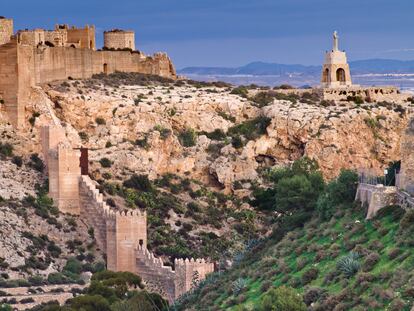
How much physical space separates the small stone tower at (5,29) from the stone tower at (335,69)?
15.0 metres

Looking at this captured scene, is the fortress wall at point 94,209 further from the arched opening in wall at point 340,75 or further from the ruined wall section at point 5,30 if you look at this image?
the arched opening in wall at point 340,75

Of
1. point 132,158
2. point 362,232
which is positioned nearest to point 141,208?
point 132,158

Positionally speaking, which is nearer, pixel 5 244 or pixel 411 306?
pixel 411 306

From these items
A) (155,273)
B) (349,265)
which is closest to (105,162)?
(155,273)

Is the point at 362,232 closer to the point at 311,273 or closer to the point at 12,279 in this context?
the point at 311,273

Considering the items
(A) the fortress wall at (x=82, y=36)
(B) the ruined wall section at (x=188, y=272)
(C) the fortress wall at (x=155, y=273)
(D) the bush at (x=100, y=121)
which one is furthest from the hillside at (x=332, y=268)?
(A) the fortress wall at (x=82, y=36)

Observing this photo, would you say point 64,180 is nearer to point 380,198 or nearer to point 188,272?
point 188,272

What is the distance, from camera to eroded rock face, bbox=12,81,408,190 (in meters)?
Result: 66.5

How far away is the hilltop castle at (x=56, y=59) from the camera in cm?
6475

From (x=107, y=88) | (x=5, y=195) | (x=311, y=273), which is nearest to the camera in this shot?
(x=311, y=273)

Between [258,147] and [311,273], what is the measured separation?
33237 millimetres

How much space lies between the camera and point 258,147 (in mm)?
69312

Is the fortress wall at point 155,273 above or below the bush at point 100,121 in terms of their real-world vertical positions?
below

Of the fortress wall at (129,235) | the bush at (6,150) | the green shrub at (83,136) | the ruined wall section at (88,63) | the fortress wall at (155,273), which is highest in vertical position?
the ruined wall section at (88,63)
